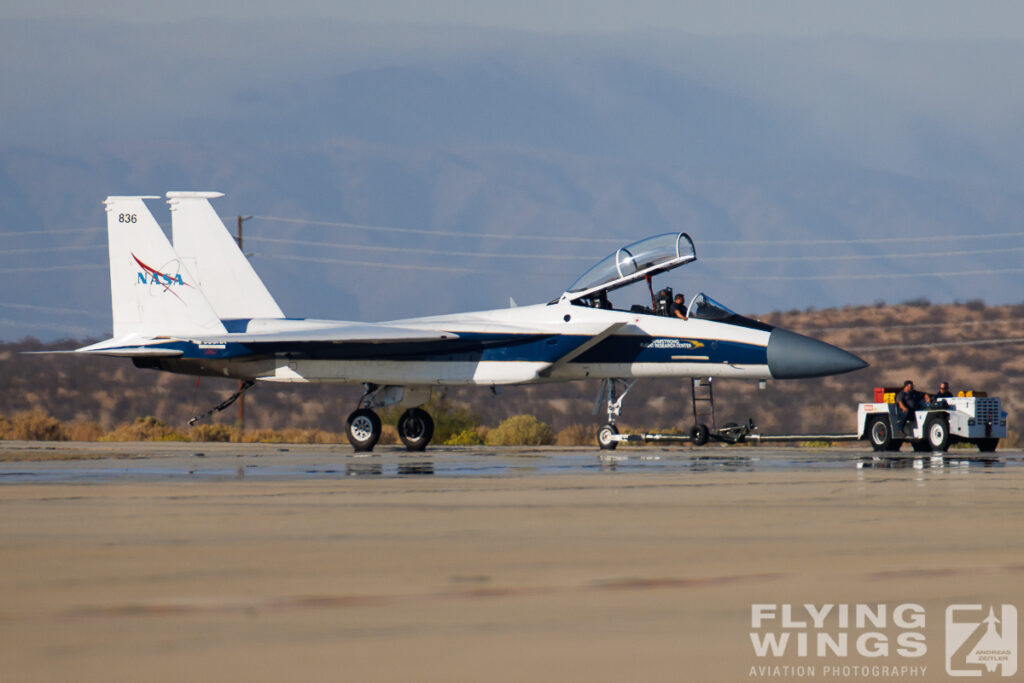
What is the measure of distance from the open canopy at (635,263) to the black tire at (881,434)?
431cm

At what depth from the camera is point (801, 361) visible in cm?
2005

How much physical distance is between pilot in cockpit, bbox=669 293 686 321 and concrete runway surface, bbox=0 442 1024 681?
10.4 metres

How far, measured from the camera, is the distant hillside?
158 ft

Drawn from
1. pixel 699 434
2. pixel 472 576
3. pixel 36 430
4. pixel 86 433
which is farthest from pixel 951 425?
pixel 36 430

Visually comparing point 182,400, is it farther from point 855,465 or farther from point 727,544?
point 727,544

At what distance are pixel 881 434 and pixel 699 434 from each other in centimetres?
357

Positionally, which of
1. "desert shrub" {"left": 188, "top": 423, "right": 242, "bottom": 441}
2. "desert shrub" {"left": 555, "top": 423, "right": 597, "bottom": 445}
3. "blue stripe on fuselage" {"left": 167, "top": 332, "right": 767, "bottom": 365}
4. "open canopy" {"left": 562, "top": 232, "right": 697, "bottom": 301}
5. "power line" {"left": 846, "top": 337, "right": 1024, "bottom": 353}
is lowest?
"desert shrub" {"left": 555, "top": 423, "right": 597, "bottom": 445}

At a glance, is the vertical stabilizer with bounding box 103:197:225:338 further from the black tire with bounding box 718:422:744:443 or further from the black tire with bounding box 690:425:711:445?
the black tire with bounding box 718:422:744:443

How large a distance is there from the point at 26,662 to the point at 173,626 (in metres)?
0.56

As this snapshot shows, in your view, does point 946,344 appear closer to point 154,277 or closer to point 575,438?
point 575,438

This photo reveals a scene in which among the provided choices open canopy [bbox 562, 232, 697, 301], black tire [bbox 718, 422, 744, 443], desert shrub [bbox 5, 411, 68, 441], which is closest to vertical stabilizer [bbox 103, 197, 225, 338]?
open canopy [bbox 562, 232, 697, 301]

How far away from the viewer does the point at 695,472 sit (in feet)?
43.0

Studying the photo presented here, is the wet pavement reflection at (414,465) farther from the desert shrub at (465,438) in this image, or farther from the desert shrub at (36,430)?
the desert shrub at (36,430)

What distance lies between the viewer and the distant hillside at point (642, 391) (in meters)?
48.1
